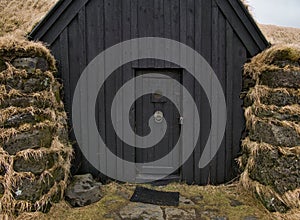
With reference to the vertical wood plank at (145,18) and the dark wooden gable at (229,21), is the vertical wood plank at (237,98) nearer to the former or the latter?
the dark wooden gable at (229,21)

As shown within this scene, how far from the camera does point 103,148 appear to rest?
14.5 ft

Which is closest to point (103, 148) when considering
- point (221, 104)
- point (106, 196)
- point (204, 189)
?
point (106, 196)

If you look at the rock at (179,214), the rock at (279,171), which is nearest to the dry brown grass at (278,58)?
the rock at (279,171)

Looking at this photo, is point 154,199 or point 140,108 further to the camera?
point 140,108

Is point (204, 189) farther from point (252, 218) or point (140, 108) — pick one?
point (140, 108)

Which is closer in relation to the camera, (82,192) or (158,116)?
(82,192)

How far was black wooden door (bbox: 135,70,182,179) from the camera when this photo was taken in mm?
4445

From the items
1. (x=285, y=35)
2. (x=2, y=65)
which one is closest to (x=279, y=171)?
(x=2, y=65)

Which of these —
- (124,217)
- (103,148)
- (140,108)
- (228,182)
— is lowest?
(124,217)

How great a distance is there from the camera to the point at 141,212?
3410 millimetres

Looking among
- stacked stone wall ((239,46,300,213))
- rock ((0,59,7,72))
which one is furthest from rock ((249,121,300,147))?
rock ((0,59,7,72))

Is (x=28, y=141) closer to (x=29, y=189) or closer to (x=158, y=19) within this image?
(x=29, y=189)

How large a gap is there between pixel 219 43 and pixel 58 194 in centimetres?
330

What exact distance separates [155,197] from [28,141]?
6.28 feet
